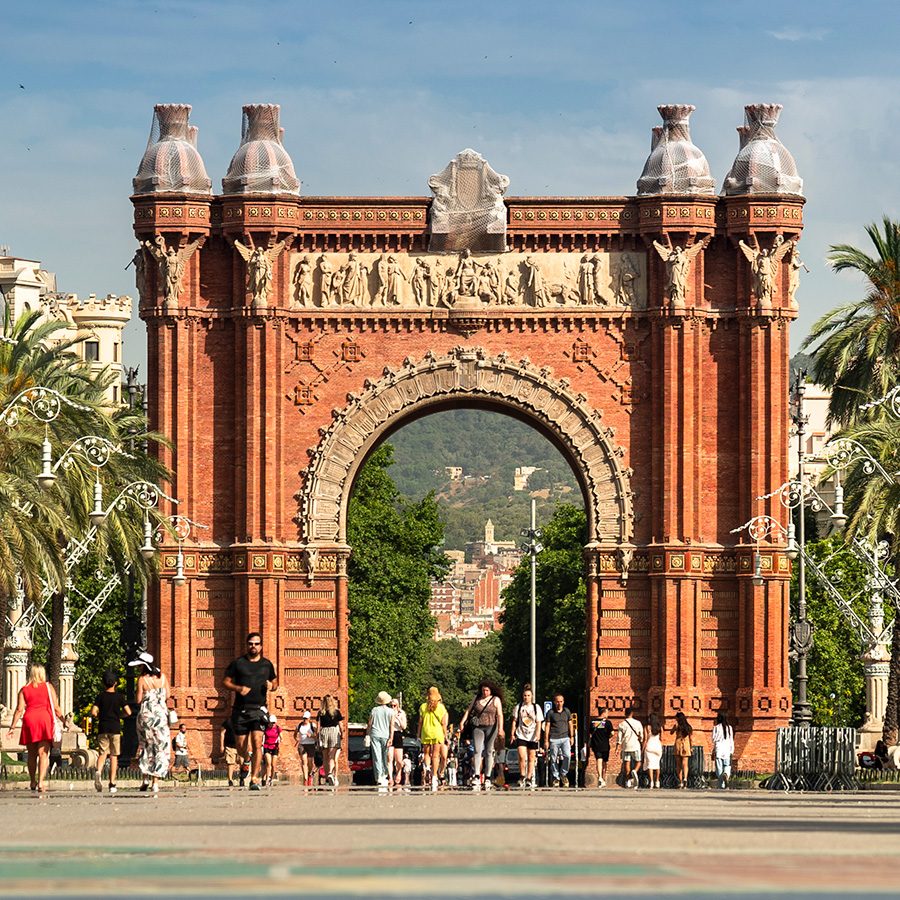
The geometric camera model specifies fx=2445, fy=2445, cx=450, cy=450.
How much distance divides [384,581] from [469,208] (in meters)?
36.0

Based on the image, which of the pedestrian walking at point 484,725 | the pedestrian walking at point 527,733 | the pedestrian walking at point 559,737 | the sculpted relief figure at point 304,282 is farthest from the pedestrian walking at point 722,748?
the sculpted relief figure at point 304,282

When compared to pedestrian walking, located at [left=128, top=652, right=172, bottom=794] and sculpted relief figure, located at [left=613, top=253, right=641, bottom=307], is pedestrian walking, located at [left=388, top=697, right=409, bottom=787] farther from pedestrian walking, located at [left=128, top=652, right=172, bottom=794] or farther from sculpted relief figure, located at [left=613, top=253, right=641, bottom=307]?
sculpted relief figure, located at [left=613, top=253, right=641, bottom=307]

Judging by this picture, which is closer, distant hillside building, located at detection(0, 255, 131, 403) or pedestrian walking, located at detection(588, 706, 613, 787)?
pedestrian walking, located at detection(588, 706, 613, 787)

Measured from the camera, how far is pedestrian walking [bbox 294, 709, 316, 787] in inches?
1666

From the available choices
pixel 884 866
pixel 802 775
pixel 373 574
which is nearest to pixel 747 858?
pixel 884 866

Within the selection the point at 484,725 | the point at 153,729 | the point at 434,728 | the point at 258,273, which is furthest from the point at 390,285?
the point at 153,729

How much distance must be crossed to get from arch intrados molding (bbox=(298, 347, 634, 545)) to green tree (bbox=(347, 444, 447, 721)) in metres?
31.2

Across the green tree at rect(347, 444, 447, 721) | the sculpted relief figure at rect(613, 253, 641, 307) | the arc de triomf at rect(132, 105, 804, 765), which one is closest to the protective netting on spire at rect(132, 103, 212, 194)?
the arc de triomf at rect(132, 105, 804, 765)

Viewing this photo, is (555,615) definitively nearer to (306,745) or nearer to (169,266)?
(169,266)

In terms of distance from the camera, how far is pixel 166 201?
4669 cm

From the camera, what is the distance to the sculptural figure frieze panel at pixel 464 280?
155 feet

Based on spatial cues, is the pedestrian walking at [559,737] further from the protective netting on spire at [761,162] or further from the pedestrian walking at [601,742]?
the protective netting on spire at [761,162]

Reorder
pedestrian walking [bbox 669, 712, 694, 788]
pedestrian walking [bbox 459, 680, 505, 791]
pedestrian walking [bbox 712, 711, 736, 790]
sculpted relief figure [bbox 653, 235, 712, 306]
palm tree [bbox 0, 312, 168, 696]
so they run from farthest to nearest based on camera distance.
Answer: sculpted relief figure [bbox 653, 235, 712, 306] < pedestrian walking [bbox 712, 711, 736, 790] < pedestrian walking [bbox 669, 712, 694, 788] < palm tree [bbox 0, 312, 168, 696] < pedestrian walking [bbox 459, 680, 505, 791]

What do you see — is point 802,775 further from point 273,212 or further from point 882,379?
point 273,212
